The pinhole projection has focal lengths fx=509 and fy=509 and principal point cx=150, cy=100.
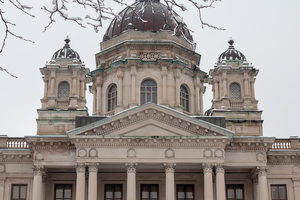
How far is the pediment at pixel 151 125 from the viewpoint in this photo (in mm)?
32000

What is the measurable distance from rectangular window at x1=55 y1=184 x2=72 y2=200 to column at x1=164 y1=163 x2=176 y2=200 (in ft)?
24.1

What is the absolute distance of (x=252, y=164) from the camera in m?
33.0

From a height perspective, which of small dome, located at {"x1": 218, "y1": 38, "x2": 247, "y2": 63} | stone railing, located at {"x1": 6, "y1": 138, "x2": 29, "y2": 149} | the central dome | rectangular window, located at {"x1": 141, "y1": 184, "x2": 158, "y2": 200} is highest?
the central dome

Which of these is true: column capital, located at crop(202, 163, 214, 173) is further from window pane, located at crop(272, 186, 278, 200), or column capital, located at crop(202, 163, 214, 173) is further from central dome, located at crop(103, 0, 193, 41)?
central dome, located at crop(103, 0, 193, 41)

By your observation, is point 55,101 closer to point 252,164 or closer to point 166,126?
point 166,126

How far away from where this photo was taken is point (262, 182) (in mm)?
32469

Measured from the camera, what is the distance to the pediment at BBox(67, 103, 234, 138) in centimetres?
3200

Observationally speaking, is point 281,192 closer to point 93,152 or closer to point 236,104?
point 236,104

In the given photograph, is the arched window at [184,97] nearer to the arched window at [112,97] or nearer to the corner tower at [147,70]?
the corner tower at [147,70]

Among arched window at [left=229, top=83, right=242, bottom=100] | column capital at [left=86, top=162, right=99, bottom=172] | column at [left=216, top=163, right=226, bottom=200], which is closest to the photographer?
column at [left=216, top=163, right=226, bottom=200]

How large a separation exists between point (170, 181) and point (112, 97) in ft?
39.8

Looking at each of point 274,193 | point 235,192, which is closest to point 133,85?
point 235,192

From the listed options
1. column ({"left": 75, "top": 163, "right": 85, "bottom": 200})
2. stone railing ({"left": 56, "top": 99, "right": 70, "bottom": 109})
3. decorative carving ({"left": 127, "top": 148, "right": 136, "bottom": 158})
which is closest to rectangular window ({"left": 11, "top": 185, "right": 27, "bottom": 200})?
column ({"left": 75, "top": 163, "right": 85, "bottom": 200})

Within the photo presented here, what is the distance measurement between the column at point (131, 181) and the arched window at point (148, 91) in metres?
9.43
